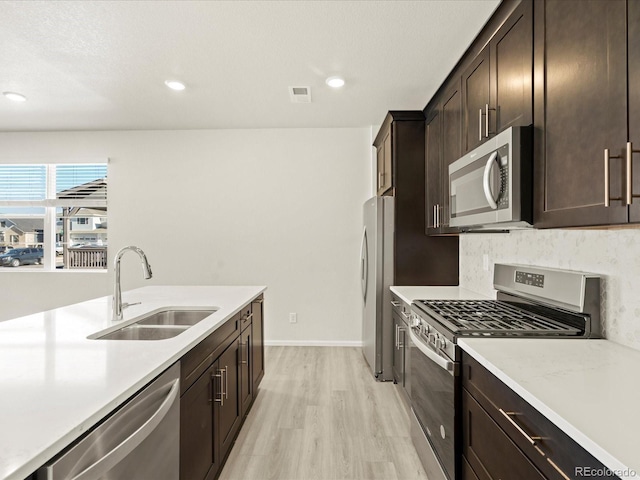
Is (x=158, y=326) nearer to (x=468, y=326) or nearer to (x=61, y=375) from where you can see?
(x=61, y=375)

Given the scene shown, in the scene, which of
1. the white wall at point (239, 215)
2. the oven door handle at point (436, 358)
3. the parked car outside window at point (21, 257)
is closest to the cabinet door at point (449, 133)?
the oven door handle at point (436, 358)

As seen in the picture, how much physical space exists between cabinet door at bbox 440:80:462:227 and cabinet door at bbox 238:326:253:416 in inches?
64.5

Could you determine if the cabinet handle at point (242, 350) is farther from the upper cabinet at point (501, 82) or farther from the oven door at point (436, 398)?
the upper cabinet at point (501, 82)

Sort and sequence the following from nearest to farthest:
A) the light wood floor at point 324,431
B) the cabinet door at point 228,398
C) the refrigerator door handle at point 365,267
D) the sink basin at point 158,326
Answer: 1. the sink basin at point 158,326
2. the cabinet door at point 228,398
3. the light wood floor at point 324,431
4. the refrigerator door handle at point 365,267

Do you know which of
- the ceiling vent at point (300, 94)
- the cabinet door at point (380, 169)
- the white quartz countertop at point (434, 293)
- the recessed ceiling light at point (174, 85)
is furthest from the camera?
the cabinet door at point (380, 169)

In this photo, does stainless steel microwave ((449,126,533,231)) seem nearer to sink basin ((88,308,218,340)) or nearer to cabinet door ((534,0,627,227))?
cabinet door ((534,0,627,227))

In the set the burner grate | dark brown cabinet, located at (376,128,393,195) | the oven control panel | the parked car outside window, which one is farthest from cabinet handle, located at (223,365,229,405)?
the parked car outside window

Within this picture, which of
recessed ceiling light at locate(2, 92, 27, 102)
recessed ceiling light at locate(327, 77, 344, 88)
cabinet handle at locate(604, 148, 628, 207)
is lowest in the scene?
cabinet handle at locate(604, 148, 628, 207)

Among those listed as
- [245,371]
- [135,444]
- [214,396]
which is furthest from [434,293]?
[135,444]

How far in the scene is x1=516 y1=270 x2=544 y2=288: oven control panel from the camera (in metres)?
1.86

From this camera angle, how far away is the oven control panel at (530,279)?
6.09 feet

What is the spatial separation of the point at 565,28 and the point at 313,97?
2362mm

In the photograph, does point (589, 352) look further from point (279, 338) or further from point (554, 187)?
point (279, 338)

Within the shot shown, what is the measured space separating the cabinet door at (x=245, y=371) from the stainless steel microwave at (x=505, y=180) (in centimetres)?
163
